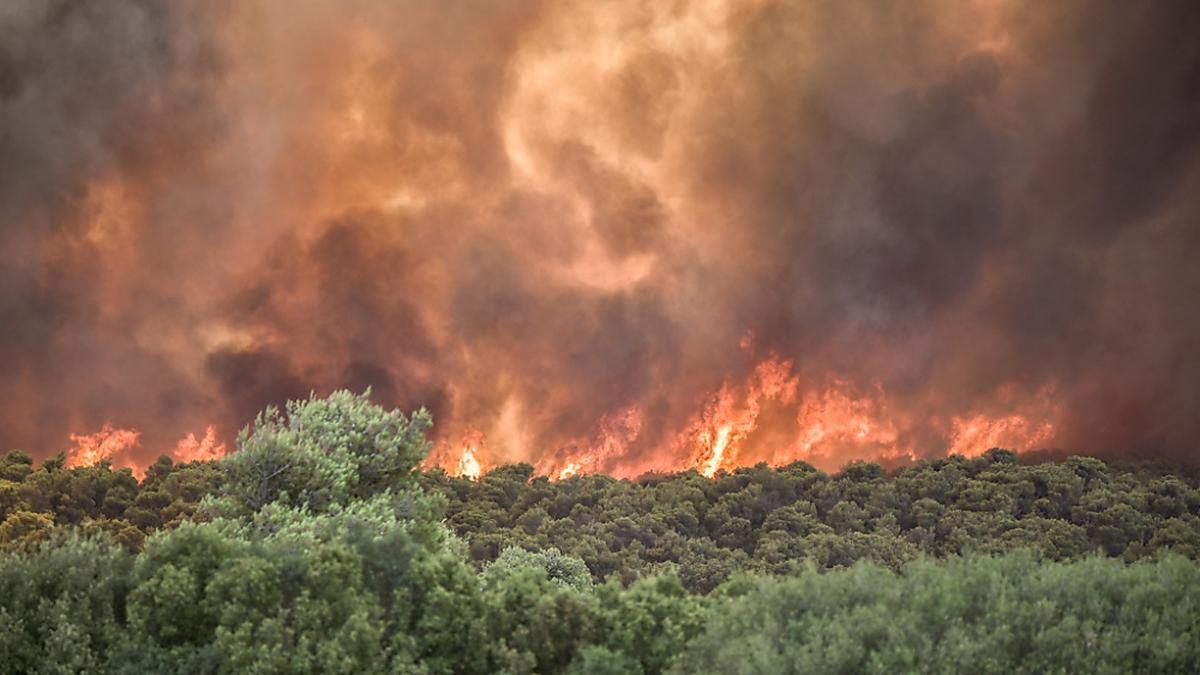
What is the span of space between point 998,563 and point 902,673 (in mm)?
6543

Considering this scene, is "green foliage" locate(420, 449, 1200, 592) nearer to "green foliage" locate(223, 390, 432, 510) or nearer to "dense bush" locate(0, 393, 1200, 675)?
"green foliage" locate(223, 390, 432, 510)

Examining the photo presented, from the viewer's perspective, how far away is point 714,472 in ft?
462

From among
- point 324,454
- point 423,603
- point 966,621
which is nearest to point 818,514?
point 324,454

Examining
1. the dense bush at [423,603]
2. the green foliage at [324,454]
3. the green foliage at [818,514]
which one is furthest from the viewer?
the green foliage at [818,514]

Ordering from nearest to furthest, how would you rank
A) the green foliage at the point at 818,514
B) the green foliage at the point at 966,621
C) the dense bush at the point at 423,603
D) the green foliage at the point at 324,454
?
the green foliage at the point at 966,621
the dense bush at the point at 423,603
the green foliage at the point at 324,454
the green foliage at the point at 818,514

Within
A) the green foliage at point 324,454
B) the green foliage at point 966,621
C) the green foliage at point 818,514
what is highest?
the green foliage at point 818,514

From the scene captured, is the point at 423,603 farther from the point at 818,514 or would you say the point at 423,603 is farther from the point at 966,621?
the point at 818,514

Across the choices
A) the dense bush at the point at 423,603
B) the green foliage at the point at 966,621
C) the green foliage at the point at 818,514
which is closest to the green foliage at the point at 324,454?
the dense bush at the point at 423,603

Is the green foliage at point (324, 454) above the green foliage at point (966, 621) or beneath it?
above

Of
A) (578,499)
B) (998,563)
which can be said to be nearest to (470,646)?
(998,563)

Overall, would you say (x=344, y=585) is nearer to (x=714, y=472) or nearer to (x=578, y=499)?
(x=578, y=499)

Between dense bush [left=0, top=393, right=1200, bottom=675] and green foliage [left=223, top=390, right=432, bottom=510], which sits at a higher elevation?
green foliage [left=223, top=390, right=432, bottom=510]

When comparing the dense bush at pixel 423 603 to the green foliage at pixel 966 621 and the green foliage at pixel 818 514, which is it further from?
the green foliage at pixel 818 514

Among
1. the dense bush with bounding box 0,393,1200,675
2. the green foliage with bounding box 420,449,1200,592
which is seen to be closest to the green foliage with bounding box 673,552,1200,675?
the dense bush with bounding box 0,393,1200,675
